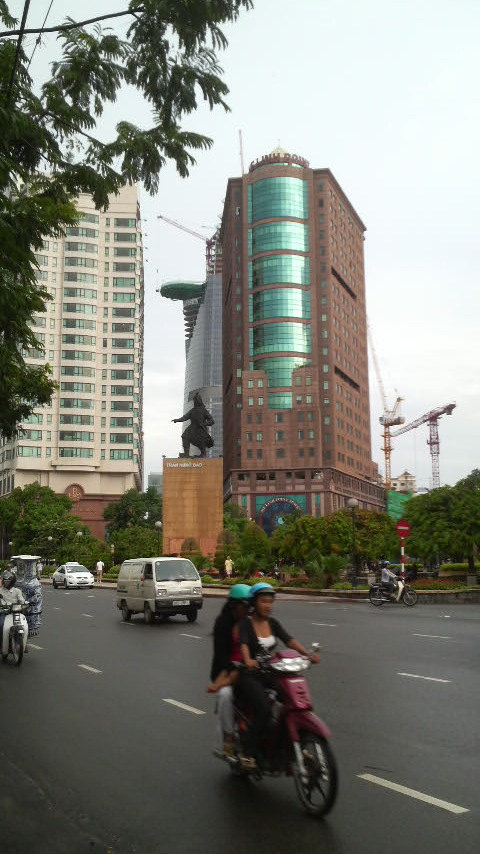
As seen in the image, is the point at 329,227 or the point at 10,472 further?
the point at 329,227

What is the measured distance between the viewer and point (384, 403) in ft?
651

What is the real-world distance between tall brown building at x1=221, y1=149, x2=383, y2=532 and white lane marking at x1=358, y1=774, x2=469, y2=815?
109 m

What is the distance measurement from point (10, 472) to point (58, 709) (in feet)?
347

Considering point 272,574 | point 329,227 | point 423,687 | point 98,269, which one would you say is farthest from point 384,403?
point 423,687

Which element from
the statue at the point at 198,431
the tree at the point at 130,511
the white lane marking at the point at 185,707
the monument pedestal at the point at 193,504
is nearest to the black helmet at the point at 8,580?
the white lane marking at the point at 185,707

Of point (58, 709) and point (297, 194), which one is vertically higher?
point (297, 194)

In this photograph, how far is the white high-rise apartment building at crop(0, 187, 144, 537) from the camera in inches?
4188

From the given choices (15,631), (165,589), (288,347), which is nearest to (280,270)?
(288,347)

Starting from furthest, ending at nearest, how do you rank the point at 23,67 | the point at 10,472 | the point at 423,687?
the point at 10,472, the point at 423,687, the point at 23,67

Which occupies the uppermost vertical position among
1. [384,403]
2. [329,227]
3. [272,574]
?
[329,227]

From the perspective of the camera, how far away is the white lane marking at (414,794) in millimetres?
5293

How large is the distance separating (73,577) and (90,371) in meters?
65.0

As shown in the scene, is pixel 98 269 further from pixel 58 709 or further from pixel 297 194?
pixel 58 709

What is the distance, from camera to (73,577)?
1845 inches
